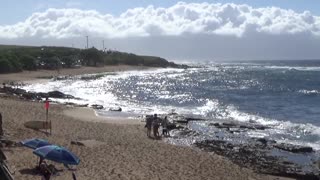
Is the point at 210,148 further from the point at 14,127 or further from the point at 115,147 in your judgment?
the point at 14,127

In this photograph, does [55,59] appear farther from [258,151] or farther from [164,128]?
[258,151]

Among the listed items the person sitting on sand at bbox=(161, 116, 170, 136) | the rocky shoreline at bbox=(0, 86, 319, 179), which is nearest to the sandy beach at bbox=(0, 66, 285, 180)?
the rocky shoreline at bbox=(0, 86, 319, 179)

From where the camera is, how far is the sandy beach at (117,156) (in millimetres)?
19875

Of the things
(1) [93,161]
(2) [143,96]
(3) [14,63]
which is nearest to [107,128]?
(1) [93,161]

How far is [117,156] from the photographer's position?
23.6 m

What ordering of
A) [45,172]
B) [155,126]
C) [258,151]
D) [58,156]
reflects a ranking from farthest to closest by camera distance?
[155,126], [258,151], [45,172], [58,156]

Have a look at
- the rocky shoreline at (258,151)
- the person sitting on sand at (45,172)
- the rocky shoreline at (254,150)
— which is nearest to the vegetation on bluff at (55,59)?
the rocky shoreline at (254,150)

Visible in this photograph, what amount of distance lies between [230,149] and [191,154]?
382 centimetres

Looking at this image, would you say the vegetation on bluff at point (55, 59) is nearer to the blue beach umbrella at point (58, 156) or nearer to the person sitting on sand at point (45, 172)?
the person sitting on sand at point (45, 172)

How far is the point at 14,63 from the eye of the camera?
101438 millimetres

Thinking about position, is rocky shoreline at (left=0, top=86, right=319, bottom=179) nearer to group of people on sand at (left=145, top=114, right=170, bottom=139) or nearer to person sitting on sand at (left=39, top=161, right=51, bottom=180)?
group of people on sand at (left=145, top=114, right=170, bottom=139)

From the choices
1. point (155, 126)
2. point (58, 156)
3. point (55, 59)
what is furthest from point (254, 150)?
point (55, 59)

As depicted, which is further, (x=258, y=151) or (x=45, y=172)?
(x=258, y=151)

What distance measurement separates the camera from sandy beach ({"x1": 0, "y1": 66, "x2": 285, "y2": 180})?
1988cm
